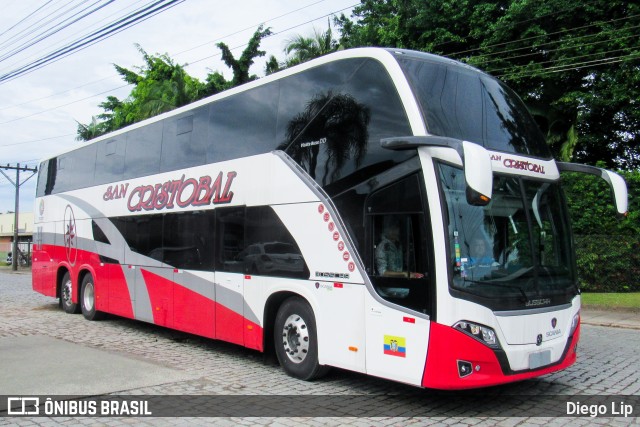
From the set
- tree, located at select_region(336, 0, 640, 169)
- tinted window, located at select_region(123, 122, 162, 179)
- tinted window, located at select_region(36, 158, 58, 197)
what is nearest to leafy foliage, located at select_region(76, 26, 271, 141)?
tree, located at select_region(336, 0, 640, 169)

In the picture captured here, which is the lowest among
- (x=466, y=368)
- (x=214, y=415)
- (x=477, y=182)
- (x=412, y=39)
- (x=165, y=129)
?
(x=214, y=415)

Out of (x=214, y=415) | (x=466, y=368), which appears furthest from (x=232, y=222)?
(x=466, y=368)

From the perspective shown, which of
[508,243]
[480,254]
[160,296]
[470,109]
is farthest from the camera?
[160,296]

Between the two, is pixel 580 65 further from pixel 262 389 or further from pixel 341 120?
pixel 262 389

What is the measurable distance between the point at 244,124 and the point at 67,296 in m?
8.54

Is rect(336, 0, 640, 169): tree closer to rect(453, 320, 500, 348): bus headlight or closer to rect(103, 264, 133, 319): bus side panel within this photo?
rect(103, 264, 133, 319): bus side panel

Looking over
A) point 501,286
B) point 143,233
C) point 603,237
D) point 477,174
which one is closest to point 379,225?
point 501,286

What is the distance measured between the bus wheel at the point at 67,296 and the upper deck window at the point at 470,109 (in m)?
11.1

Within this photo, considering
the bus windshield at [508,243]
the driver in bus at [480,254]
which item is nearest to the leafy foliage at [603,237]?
the bus windshield at [508,243]

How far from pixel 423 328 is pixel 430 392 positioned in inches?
59.2

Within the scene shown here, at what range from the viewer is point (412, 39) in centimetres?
2439

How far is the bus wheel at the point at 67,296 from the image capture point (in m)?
14.7

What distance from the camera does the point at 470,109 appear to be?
6.94 m

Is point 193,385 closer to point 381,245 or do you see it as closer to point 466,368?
point 381,245
